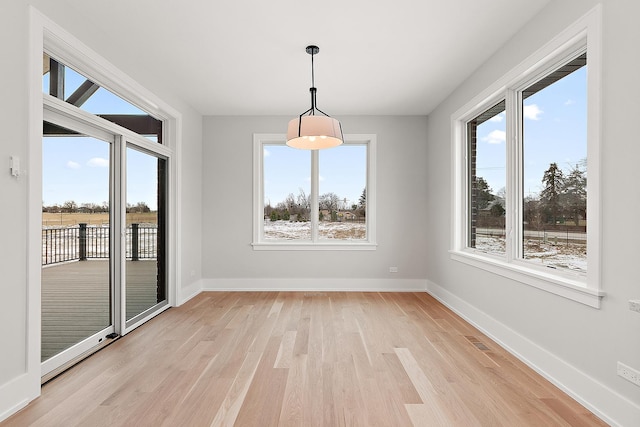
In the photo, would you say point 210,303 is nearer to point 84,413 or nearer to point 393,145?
point 84,413

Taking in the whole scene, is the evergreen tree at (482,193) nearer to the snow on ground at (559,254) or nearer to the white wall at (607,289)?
the snow on ground at (559,254)

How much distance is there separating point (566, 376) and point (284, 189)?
14.3 feet

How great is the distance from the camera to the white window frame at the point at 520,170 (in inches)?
88.5

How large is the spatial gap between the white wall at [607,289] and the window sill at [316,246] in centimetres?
258

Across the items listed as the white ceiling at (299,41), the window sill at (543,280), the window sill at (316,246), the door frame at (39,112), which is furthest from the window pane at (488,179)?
the door frame at (39,112)

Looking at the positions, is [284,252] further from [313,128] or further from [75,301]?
[75,301]

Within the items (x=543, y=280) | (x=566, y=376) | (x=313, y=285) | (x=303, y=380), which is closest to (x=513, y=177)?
(x=543, y=280)

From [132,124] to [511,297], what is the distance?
415 cm

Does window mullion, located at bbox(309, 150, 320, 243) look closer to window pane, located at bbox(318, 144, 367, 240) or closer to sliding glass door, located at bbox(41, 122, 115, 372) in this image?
window pane, located at bbox(318, 144, 367, 240)

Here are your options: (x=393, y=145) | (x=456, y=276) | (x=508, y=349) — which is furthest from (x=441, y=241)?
(x=508, y=349)

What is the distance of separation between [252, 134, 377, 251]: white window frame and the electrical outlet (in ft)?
12.4

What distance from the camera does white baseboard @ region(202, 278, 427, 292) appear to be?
5.68 m

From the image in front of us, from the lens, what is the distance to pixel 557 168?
2.80m

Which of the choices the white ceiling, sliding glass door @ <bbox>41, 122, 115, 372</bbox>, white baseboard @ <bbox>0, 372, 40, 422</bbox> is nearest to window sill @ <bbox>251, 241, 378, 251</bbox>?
the white ceiling
